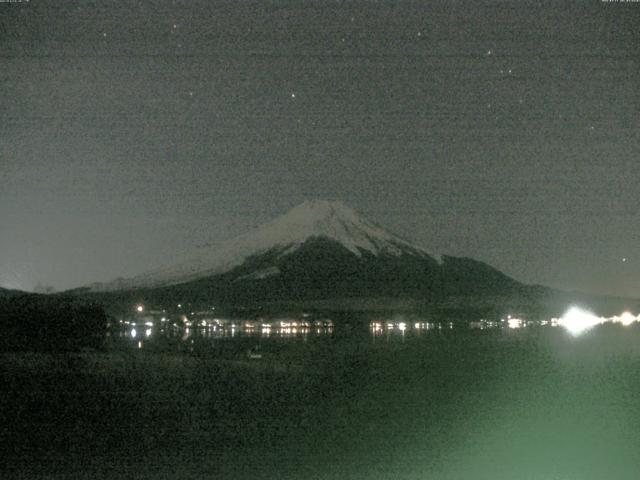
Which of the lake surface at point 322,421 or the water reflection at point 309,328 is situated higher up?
the water reflection at point 309,328

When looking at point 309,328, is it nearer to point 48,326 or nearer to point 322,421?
point 48,326

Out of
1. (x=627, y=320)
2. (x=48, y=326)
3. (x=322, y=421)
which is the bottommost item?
(x=322, y=421)

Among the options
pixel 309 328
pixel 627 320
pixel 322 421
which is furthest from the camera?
pixel 309 328

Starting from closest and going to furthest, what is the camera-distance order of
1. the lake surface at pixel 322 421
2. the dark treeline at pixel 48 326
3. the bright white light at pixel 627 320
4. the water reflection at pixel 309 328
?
the lake surface at pixel 322 421 < the dark treeline at pixel 48 326 < the water reflection at pixel 309 328 < the bright white light at pixel 627 320

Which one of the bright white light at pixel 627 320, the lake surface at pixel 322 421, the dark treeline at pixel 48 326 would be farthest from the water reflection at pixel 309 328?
the lake surface at pixel 322 421

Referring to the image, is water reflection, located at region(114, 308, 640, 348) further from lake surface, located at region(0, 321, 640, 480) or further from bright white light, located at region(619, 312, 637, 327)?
lake surface, located at region(0, 321, 640, 480)

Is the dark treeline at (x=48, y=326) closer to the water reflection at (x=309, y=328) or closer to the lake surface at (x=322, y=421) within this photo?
the lake surface at (x=322, y=421)

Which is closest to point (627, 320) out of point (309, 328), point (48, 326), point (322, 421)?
point (309, 328)

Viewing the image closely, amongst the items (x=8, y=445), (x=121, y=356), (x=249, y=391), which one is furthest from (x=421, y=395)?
(x=121, y=356)
